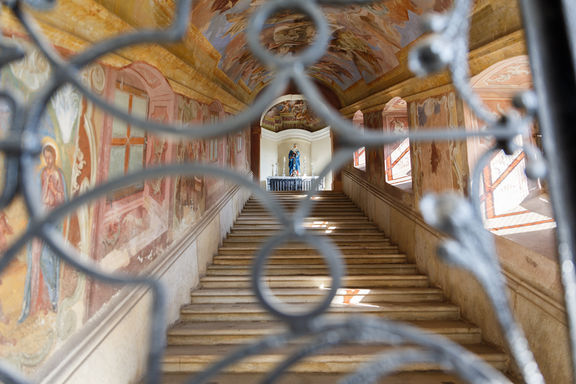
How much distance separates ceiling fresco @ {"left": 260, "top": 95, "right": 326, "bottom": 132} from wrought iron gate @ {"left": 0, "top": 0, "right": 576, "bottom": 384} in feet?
55.0

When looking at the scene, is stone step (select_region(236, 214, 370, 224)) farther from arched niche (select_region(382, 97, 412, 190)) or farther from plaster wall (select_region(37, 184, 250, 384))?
plaster wall (select_region(37, 184, 250, 384))

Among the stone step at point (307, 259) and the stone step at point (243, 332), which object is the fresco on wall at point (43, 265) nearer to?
the stone step at point (243, 332)

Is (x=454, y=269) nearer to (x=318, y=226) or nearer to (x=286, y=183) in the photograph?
(x=318, y=226)

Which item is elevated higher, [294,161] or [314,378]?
[294,161]

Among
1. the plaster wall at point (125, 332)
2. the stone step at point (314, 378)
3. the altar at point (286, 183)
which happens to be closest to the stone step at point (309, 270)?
the plaster wall at point (125, 332)

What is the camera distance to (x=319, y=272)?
533 centimetres

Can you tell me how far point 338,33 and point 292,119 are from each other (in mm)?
11273

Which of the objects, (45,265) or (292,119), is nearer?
(45,265)

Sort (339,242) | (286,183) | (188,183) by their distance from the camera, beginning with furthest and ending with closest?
(286,183) → (339,242) → (188,183)

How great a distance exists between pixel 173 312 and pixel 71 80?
13.5 ft

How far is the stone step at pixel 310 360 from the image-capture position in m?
3.42

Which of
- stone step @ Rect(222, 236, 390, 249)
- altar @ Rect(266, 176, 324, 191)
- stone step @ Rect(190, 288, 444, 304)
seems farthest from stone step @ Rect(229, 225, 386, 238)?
altar @ Rect(266, 176, 324, 191)

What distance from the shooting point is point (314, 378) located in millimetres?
3336

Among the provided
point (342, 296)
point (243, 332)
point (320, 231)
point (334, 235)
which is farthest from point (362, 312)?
point (320, 231)
